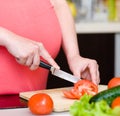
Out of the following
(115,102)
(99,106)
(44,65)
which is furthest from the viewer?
(44,65)

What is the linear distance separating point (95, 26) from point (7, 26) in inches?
48.8

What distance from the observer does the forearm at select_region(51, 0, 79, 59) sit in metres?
1.51

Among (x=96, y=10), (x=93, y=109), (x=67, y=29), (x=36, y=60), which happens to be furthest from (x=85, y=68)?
(x=96, y=10)

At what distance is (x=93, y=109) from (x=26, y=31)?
0.62 m

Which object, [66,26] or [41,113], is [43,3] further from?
[41,113]

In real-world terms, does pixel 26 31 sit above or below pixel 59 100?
above

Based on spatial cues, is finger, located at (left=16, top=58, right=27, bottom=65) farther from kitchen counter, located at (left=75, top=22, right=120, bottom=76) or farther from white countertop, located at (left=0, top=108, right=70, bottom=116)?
kitchen counter, located at (left=75, top=22, right=120, bottom=76)

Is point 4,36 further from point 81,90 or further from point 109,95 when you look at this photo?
point 109,95

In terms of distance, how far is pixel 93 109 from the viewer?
0.81 metres

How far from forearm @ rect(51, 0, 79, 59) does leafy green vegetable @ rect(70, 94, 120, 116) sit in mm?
649

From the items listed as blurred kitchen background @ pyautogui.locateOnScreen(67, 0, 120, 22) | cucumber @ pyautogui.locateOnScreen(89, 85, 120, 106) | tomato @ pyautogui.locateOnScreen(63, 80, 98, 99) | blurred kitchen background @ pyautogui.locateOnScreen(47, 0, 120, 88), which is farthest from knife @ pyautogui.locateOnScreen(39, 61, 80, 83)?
blurred kitchen background @ pyautogui.locateOnScreen(67, 0, 120, 22)

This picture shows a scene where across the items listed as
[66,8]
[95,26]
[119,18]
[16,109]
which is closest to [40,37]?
[66,8]

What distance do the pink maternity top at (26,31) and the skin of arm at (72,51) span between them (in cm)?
6

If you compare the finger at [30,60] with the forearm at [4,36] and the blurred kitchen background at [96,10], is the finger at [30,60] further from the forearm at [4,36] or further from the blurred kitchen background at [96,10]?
the blurred kitchen background at [96,10]
